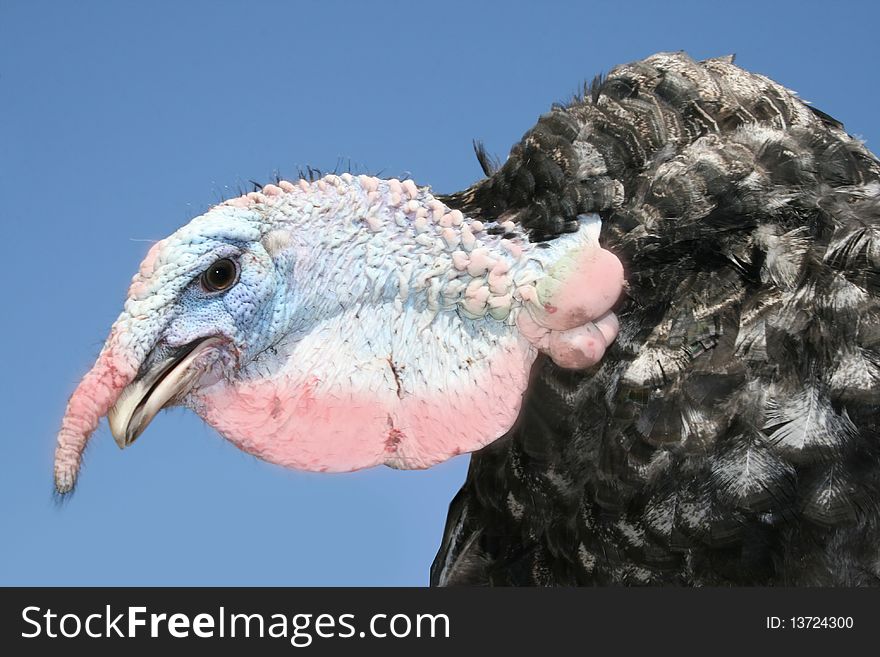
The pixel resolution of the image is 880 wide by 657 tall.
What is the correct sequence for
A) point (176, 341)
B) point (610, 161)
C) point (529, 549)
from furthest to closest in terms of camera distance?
1. point (529, 549)
2. point (610, 161)
3. point (176, 341)

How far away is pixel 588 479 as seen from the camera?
4676mm

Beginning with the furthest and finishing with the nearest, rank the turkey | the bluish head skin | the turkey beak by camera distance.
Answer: the bluish head skin, the turkey, the turkey beak

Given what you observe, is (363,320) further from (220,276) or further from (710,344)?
(710,344)

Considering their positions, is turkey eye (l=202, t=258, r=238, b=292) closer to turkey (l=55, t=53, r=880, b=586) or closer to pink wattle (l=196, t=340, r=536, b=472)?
turkey (l=55, t=53, r=880, b=586)

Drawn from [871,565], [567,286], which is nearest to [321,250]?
[567,286]

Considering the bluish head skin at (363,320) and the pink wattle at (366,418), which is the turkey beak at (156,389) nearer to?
the bluish head skin at (363,320)

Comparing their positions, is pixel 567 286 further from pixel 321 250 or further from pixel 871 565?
pixel 871 565

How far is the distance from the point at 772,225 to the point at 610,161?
62 cm

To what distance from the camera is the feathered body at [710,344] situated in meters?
4.34

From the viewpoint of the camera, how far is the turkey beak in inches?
166

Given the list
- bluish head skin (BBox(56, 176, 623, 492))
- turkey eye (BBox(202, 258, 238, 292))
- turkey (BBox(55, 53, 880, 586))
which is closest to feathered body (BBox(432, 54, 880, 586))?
turkey (BBox(55, 53, 880, 586))

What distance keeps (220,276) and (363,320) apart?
1.80 ft

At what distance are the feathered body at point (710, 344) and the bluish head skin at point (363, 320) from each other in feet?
0.62

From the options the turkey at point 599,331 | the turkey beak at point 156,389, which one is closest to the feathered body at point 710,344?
the turkey at point 599,331
